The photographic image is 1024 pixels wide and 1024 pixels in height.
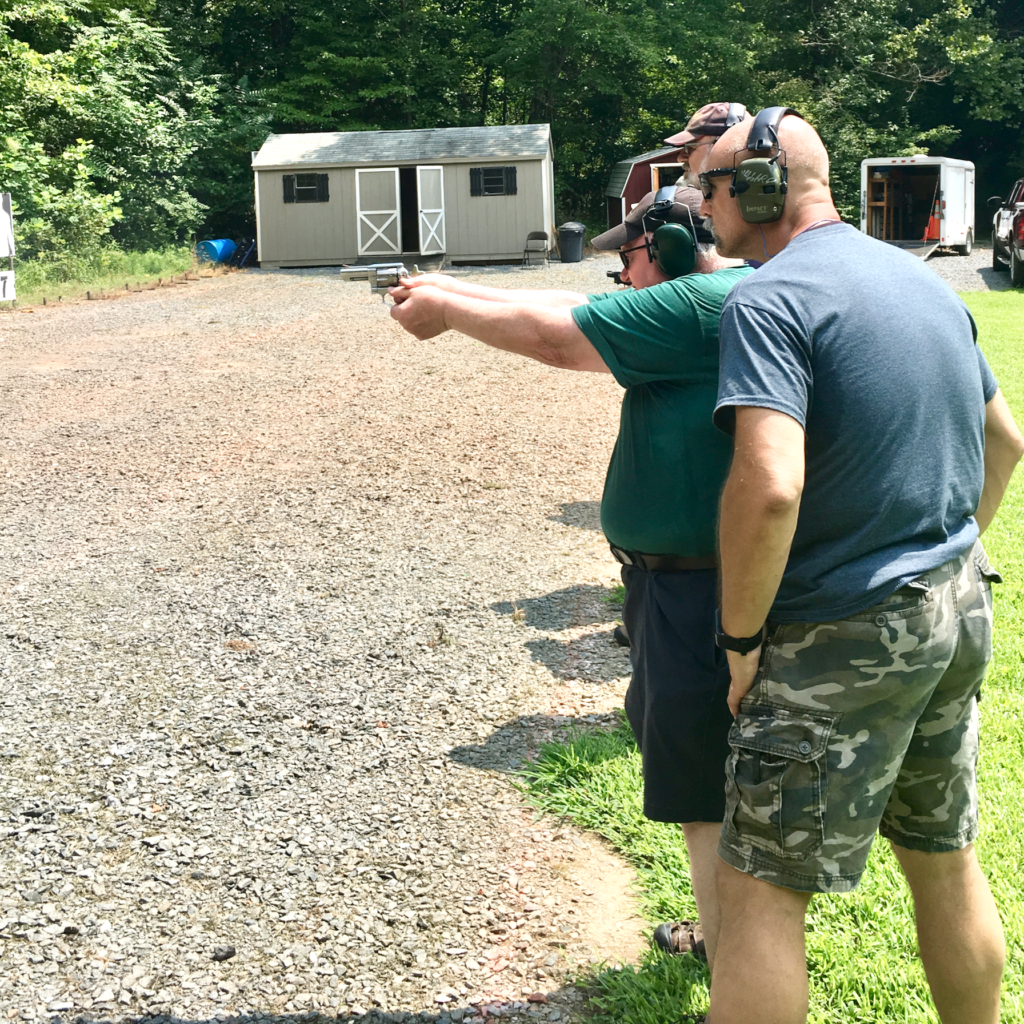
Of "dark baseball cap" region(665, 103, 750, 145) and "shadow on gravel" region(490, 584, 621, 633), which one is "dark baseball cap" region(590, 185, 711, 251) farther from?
"shadow on gravel" region(490, 584, 621, 633)

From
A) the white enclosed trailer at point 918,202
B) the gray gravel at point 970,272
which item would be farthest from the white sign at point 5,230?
the white enclosed trailer at point 918,202

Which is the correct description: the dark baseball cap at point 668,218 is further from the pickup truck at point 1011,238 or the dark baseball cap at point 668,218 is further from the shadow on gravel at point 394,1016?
the pickup truck at point 1011,238

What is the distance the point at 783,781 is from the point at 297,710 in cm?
277

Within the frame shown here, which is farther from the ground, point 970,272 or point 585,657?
point 970,272

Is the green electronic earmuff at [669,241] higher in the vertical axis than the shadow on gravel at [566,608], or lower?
higher

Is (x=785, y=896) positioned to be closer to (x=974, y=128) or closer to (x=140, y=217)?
(x=140, y=217)

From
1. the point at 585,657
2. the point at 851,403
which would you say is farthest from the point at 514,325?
the point at 585,657

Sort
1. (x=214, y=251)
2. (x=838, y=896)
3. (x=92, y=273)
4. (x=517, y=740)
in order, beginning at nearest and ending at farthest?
(x=838, y=896) → (x=517, y=740) → (x=92, y=273) → (x=214, y=251)

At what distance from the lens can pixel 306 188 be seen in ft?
93.2

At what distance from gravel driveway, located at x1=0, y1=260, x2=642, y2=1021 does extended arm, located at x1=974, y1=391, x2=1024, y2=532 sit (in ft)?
4.69

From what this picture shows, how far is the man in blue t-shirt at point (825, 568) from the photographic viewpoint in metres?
2.01

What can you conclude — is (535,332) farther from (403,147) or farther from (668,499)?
(403,147)

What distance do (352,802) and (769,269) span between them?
238cm

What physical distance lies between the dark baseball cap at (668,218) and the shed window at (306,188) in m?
26.8
